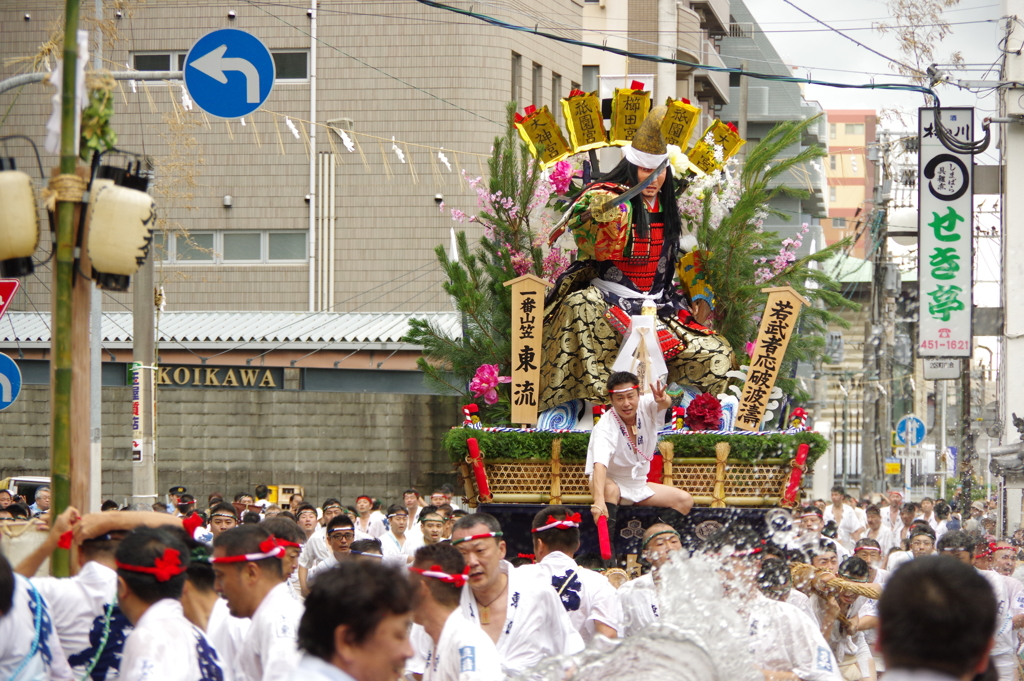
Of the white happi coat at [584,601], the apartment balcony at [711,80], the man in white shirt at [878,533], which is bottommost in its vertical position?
the man in white shirt at [878,533]

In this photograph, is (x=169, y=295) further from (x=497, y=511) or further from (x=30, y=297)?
(x=497, y=511)

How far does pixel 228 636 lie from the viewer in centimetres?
489

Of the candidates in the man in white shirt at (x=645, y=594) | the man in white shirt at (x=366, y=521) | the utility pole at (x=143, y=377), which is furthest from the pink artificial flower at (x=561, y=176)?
the man in white shirt at (x=645, y=594)

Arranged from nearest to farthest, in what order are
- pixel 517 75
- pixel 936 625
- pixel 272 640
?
1. pixel 936 625
2. pixel 272 640
3. pixel 517 75

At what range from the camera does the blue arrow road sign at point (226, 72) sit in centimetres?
714

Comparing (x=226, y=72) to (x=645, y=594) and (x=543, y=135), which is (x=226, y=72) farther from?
(x=543, y=135)

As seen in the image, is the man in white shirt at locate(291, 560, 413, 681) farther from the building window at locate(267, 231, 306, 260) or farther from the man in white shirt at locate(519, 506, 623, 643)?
the building window at locate(267, 231, 306, 260)

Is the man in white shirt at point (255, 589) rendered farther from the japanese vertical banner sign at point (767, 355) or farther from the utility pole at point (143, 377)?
the utility pole at point (143, 377)

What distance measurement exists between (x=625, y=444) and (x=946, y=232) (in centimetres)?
1115

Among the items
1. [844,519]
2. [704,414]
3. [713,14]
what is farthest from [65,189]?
[713,14]

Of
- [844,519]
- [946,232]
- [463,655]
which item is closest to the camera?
[463,655]

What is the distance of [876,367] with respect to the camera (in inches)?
1236

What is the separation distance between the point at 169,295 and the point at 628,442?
18885mm

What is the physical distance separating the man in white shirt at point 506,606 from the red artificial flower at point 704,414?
4.16 meters
